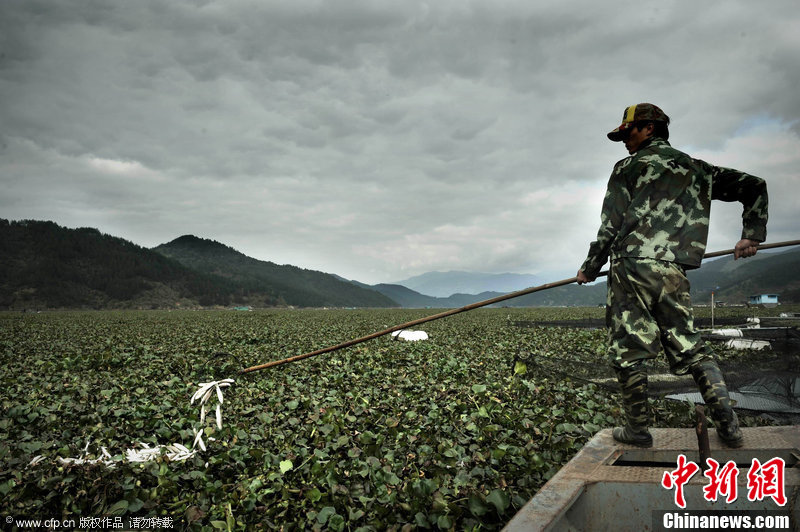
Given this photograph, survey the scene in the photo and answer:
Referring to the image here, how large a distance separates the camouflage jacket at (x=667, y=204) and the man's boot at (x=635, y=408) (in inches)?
31.6

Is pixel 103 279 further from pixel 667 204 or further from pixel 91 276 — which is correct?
pixel 667 204

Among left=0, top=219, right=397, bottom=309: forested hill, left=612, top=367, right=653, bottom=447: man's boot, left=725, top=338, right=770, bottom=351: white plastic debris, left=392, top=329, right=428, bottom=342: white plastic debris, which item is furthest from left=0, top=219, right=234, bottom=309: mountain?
left=612, top=367, right=653, bottom=447: man's boot

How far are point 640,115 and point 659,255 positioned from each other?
1.05 m

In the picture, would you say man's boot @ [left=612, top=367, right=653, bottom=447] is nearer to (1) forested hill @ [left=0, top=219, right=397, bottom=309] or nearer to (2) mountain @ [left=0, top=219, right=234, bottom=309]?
(1) forested hill @ [left=0, top=219, right=397, bottom=309]

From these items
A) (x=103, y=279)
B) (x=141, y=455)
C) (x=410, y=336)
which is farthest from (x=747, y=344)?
(x=103, y=279)

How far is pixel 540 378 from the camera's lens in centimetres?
682

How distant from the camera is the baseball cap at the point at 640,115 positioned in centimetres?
299

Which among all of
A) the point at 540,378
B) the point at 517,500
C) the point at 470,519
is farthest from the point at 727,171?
the point at 540,378

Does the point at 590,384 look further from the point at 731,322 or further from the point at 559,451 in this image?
the point at 731,322

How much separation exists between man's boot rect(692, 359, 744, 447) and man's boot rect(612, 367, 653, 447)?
0.35 metres

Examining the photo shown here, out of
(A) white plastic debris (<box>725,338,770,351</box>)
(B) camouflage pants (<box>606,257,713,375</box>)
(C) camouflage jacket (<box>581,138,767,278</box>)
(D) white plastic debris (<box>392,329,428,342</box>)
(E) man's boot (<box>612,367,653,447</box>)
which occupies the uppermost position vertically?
(C) camouflage jacket (<box>581,138,767,278</box>)

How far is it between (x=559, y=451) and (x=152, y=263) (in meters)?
144

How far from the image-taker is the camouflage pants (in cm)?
270

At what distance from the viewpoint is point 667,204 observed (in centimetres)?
280
